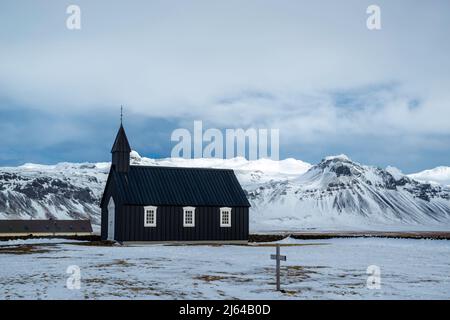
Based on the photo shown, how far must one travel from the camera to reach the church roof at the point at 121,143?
53.2 metres

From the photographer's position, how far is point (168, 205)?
51.1 meters

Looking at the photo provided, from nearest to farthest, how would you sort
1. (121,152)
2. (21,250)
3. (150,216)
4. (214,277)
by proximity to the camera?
(214,277) < (21,250) < (150,216) < (121,152)

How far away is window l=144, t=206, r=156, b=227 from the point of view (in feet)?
165

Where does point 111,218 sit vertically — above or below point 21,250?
above

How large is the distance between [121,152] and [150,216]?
6.81 m

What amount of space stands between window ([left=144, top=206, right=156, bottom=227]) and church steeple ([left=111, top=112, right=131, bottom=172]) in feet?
15.6

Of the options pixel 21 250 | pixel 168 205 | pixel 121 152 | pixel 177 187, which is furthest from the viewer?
pixel 177 187

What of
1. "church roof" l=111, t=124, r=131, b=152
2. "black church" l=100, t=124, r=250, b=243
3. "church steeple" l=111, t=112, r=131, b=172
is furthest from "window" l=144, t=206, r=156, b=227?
"church roof" l=111, t=124, r=131, b=152

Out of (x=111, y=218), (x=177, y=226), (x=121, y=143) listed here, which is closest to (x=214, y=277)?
(x=177, y=226)

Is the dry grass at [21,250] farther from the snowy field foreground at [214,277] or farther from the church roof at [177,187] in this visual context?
the church roof at [177,187]

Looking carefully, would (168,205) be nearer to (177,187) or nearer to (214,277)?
(177,187)
